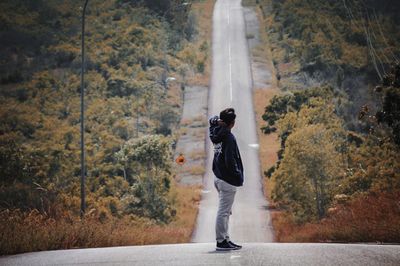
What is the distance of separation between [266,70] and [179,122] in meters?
18.4

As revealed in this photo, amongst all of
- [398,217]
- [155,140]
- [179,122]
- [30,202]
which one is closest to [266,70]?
[179,122]

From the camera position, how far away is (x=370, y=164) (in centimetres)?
3866

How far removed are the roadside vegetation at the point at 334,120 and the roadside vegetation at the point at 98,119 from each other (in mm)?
6101

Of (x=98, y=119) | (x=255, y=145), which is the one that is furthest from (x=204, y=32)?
(x=255, y=145)

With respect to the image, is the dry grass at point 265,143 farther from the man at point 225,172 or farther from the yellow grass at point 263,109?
the man at point 225,172

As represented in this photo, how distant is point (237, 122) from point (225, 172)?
172 feet

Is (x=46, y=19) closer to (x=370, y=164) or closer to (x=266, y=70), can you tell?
(x=266, y=70)

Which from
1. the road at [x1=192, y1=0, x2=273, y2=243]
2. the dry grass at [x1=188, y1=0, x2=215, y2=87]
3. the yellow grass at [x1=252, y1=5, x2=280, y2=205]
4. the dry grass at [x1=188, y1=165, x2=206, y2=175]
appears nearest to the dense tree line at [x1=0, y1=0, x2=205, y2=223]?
the dry grass at [x1=188, y1=0, x2=215, y2=87]

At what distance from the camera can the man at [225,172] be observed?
31.7 ft

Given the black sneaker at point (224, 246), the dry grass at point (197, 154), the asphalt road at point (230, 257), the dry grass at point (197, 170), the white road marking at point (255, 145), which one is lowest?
the dry grass at point (197, 170)

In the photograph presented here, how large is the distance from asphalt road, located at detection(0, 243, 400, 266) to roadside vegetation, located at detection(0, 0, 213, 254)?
1984mm

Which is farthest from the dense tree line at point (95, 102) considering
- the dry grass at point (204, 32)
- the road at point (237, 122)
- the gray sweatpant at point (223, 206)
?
the gray sweatpant at point (223, 206)

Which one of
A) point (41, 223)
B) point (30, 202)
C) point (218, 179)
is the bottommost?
point (30, 202)

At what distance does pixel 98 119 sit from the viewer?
2313 inches
